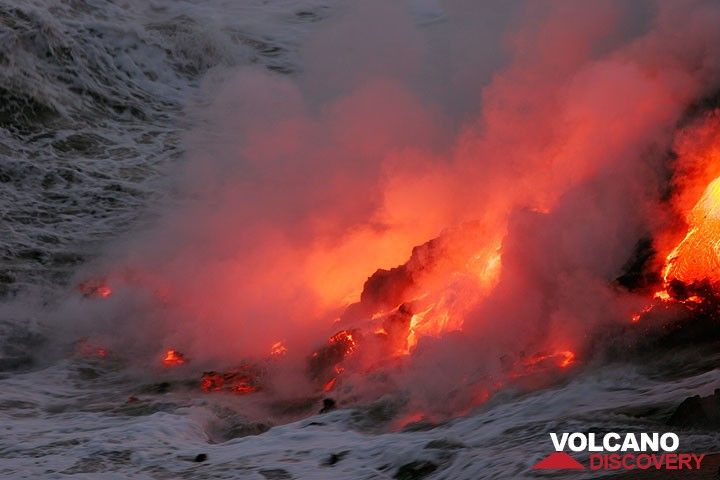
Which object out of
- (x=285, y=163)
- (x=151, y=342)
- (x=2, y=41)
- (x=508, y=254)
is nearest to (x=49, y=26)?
(x=2, y=41)

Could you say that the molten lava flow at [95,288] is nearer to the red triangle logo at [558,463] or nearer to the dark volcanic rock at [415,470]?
the dark volcanic rock at [415,470]

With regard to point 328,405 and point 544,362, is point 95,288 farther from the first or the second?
point 544,362

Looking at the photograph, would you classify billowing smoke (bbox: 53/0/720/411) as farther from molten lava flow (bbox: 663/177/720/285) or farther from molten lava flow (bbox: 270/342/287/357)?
molten lava flow (bbox: 663/177/720/285)

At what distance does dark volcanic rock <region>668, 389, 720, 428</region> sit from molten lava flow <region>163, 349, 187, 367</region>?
18.2 feet

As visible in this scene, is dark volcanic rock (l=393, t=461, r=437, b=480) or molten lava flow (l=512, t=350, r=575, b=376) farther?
molten lava flow (l=512, t=350, r=575, b=376)

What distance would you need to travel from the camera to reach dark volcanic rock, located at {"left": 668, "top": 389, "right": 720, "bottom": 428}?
6246 mm

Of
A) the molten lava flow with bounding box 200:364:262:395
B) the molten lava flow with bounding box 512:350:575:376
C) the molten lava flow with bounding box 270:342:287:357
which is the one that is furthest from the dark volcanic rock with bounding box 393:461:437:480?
the molten lava flow with bounding box 270:342:287:357

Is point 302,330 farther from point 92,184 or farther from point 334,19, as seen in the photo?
point 334,19

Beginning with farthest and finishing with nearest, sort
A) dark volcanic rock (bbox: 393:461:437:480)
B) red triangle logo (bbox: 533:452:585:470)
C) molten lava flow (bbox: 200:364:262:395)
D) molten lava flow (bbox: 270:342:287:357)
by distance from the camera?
molten lava flow (bbox: 270:342:287:357) → molten lava flow (bbox: 200:364:262:395) → dark volcanic rock (bbox: 393:461:437:480) → red triangle logo (bbox: 533:452:585:470)

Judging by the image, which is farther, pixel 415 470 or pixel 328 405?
pixel 328 405

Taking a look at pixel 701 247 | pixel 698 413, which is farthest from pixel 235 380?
pixel 698 413

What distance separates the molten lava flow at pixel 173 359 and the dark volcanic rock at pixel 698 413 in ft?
18.2
